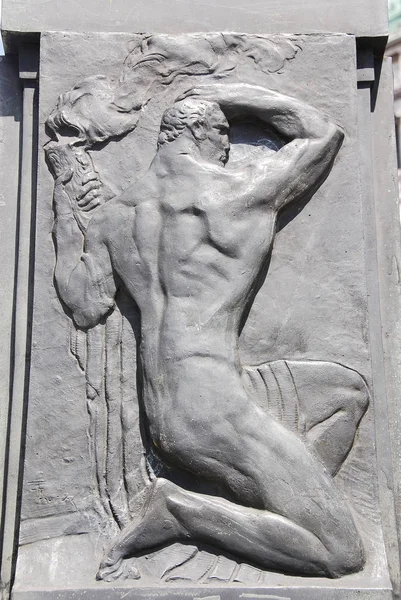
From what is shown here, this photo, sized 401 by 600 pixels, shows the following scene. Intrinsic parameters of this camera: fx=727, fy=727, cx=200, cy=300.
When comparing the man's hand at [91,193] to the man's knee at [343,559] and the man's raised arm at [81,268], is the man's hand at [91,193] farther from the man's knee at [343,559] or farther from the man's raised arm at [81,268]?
the man's knee at [343,559]

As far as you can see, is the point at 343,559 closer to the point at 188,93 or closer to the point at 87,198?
the point at 87,198

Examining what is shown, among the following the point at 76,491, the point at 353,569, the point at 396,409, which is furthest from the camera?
the point at 396,409

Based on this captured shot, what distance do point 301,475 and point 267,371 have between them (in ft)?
1.75

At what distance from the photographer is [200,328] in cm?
349

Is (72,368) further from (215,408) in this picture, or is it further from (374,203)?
(374,203)

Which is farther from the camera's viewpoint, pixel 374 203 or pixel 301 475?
pixel 374 203

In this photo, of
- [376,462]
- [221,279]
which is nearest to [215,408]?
[221,279]

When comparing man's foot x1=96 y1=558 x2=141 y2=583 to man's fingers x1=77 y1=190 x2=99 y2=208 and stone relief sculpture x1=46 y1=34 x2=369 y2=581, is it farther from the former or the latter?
man's fingers x1=77 y1=190 x2=99 y2=208

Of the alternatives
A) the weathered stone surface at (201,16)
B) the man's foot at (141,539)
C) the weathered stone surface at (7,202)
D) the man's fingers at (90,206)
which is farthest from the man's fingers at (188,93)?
the man's foot at (141,539)

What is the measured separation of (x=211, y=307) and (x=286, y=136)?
1.02 m

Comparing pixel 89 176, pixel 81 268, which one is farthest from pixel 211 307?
pixel 89 176

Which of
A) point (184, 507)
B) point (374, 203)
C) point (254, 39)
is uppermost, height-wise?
point (254, 39)

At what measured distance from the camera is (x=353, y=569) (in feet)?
10.8

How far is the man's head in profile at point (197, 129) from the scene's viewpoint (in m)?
3.74
